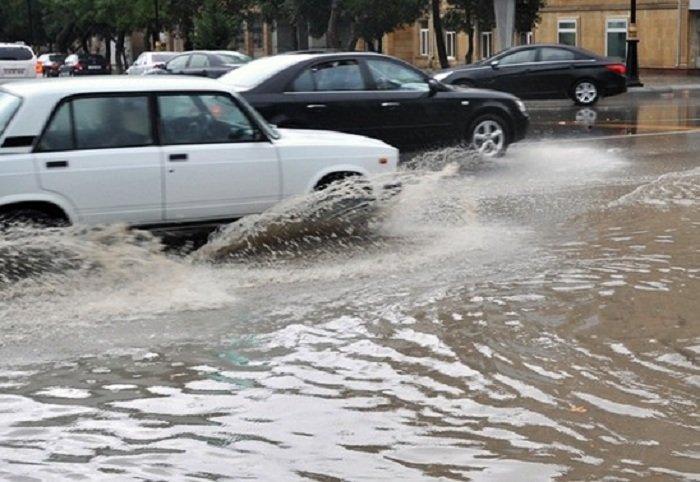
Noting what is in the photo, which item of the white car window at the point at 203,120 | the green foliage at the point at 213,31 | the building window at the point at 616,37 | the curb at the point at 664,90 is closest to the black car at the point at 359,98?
the white car window at the point at 203,120

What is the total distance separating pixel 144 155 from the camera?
8805mm

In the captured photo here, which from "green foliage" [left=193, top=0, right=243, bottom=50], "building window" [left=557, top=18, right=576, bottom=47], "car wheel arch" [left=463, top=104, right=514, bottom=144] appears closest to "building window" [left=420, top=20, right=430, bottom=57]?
"building window" [left=557, top=18, right=576, bottom=47]

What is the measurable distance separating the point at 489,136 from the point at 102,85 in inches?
282

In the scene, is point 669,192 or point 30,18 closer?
→ point 669,192

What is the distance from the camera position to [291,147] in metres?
9.49

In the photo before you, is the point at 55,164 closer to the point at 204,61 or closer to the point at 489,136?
the point at 489,136

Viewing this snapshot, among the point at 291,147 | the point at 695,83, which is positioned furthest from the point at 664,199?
the point at 695,83

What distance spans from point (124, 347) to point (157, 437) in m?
1.56

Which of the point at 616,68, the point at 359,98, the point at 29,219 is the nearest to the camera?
the point at 29,219

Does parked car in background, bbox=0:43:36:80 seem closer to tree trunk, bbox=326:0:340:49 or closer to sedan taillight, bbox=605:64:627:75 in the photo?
tree trunk, bbox=326:0:340:49

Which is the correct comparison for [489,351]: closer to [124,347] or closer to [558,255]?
[124,347]

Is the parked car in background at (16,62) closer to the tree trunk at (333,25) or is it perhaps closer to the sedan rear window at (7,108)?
the tree trunk at (333,25)

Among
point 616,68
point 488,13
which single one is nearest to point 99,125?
point 616,68

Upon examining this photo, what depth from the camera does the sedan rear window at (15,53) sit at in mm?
34719
